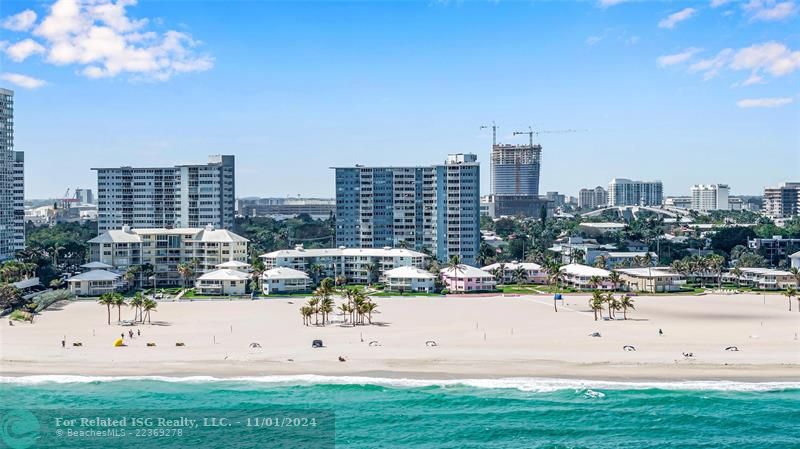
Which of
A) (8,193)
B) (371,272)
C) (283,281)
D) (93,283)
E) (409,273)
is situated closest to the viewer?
(93,283)

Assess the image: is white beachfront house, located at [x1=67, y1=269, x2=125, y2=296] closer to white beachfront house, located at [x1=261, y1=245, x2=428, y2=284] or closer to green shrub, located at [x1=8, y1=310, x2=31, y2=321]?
green shrub, located at [x1=8, y1=310, x2=31, y2=321]

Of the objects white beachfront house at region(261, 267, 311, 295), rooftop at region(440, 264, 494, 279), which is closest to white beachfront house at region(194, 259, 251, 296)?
white beachfront house at region(261, 267, 311, 295)

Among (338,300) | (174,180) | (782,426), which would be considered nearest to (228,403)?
(782,426)

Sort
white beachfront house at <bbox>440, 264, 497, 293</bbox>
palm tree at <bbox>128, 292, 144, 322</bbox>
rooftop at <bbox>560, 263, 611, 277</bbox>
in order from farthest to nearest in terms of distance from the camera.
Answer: rooftop at <bbox>560, 263, 611, 277</bbox> → white beachfront house at <bbox>440, 264, 497, 293</bbox> → palm tree at <bbox>128, 292, 144, 322</bbox>

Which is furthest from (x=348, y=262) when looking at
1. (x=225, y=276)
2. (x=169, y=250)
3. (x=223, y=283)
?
(x=169, y=250)

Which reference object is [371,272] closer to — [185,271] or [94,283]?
[185,271]
